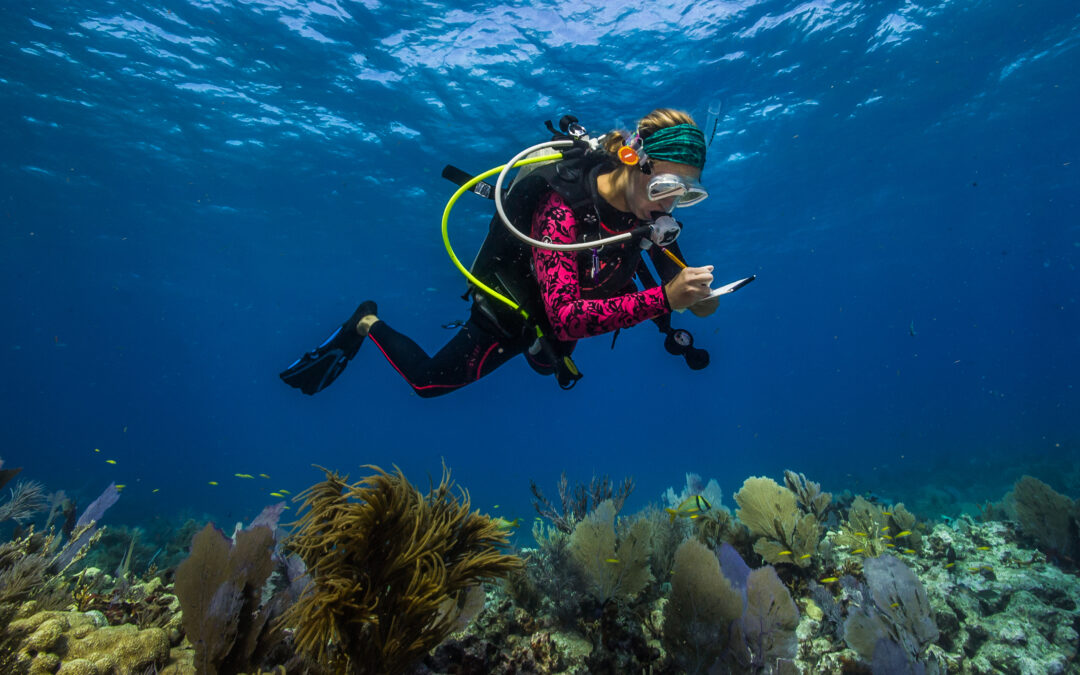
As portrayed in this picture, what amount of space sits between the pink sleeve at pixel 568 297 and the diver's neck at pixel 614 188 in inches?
17.4

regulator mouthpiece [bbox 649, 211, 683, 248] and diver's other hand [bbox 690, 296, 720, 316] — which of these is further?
diver's other hand [bbox 690, 296, 720, 316]

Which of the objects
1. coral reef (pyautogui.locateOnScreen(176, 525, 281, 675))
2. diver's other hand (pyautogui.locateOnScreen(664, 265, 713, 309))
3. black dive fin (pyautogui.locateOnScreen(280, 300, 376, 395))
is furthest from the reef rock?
diver's other hand (pyautogui.locateOnScreen(664, 265, 713, 309))

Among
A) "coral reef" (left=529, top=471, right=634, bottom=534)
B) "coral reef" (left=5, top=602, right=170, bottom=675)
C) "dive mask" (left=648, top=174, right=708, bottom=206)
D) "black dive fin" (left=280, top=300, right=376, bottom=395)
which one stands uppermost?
"dive mask" (left=648, top=174, right=708, bottom=206)

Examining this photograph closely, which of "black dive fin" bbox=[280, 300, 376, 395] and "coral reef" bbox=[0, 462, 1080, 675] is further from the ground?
"coral reef" bbox=[0, 462, 1080, 675]

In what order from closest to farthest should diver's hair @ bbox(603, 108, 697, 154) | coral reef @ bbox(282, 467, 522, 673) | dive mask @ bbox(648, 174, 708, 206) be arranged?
coral reef @ bbox(282, 467, 522, 673) < dive mask @ bbox(648, 174, 708, 206) < diver's hair @ bbox(603, 108, 697, 154)

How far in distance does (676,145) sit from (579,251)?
105 cm

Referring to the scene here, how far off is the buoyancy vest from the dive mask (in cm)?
35

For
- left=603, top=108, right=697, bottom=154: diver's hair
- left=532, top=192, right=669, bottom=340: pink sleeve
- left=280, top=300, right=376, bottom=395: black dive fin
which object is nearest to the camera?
left=532, top=192, right=669, bottom=340: pink sleeve

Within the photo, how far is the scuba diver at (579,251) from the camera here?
3055 millimetres

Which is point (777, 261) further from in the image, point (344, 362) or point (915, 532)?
point (344, 362)

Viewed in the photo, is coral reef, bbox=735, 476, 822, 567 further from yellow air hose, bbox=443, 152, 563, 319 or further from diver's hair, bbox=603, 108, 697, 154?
diver's hair, bbox=603, 108, 697, 154

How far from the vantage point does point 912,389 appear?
9631 cm

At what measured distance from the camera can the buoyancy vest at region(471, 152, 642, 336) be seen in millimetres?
3619

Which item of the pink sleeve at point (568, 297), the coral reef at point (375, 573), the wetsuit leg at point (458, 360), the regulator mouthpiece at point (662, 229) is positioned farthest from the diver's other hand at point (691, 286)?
the wetsuit leg at point (458, 360)
